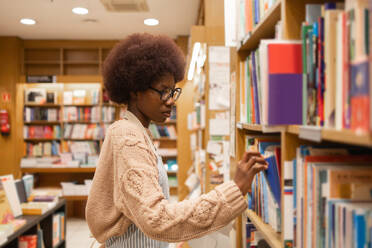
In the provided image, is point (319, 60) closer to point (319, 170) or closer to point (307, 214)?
point (319, 170)

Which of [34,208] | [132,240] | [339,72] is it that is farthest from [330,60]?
[34,208]

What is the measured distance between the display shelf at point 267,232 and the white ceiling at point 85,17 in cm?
397

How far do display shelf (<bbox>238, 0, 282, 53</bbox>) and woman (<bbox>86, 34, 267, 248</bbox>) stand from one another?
12.2 inches

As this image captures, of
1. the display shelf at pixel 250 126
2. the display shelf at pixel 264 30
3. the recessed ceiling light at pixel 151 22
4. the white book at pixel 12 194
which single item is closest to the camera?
the display shelf at pixel 264 30

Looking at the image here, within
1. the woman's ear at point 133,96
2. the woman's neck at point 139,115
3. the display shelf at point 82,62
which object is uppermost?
the display shelf at point 82,62

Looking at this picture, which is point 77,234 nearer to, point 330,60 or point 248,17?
point 248,17

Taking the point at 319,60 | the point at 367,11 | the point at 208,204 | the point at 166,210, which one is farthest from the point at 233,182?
the point at 367,11

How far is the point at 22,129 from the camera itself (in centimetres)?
623

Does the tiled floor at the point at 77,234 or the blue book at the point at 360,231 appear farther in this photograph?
the tiled floor at the point at 77,234

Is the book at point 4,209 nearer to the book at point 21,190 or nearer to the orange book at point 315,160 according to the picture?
the book at point 21,190

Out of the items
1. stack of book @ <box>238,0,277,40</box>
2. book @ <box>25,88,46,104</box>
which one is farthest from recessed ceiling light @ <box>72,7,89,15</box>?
stack of book @ <box>238,0,277,40</box>

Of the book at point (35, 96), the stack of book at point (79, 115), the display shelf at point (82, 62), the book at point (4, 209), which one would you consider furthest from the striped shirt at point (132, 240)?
the display shelf at point (82, 62)

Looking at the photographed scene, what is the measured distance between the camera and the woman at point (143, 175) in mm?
980

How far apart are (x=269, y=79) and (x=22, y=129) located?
625 centimetres
